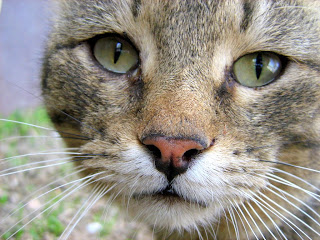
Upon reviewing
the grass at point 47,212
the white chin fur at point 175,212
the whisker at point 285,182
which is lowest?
the grass at point 47,212

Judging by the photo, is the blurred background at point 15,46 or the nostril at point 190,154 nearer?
the nostril at point 190,154

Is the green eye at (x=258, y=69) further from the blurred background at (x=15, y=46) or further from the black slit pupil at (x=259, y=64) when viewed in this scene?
the blurred background at (x=15, y=46)

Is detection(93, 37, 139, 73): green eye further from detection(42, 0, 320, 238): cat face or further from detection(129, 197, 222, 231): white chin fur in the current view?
detection(129, 197, 222, 231): white chin fur

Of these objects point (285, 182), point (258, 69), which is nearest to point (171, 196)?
point (285, 182)

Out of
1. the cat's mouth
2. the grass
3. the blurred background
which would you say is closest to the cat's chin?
the cat's mouth

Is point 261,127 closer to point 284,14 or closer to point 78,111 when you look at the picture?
point 284,14

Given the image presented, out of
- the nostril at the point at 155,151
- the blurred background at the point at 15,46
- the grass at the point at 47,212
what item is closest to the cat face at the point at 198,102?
the nostril at the point at 155,151

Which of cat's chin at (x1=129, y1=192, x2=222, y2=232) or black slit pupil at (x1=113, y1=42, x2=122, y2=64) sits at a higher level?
black slit pupil at (x1=113, y1=42, x2=122, y2=64)

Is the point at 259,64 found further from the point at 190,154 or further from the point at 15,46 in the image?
the point at 15,46
